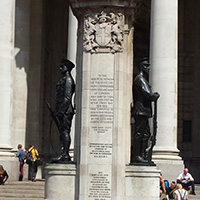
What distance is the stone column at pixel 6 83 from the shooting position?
39.8 m

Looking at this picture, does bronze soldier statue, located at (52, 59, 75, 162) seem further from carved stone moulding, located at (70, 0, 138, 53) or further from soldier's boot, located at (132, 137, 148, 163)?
soldier's boot, located at (132, 137, 148, 163)

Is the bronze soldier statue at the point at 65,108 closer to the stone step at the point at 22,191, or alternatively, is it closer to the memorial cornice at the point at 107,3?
the memorial cornice at the point at 107,3

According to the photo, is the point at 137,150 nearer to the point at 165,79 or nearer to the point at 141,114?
the point at 141,114

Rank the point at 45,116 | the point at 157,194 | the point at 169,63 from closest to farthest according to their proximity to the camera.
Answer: the point at 157,194 → the point at 169,63 → the point at 45,116

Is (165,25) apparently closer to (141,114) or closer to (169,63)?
(169,63)

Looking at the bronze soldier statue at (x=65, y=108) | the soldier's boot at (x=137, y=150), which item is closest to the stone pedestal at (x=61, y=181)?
the bronze soldier statue at (x=65, y=108)

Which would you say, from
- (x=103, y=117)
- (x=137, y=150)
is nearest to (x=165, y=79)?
(x=137, y=150)

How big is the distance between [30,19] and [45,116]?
6984 millimetres

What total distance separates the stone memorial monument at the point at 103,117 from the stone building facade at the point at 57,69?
14.3 meters

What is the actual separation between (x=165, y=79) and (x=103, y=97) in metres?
16.9

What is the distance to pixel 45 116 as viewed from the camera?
4944 centimetres

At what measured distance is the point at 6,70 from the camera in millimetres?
40000

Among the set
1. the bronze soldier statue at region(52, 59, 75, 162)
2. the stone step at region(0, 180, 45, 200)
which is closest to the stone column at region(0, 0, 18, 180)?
the stone step at region(0, 180, 45, 200)

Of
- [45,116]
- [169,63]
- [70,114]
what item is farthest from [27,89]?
[70,114]
